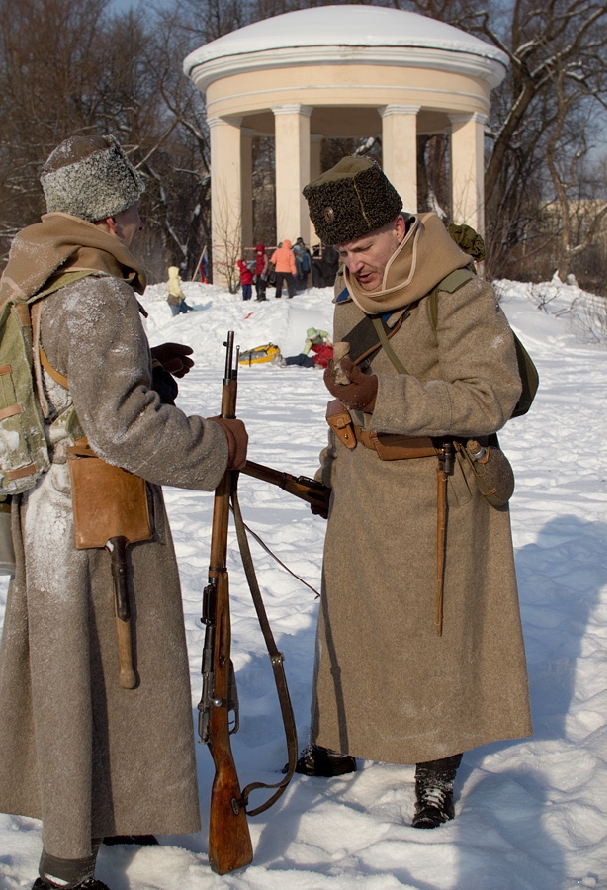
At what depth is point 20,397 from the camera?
2.26 meters

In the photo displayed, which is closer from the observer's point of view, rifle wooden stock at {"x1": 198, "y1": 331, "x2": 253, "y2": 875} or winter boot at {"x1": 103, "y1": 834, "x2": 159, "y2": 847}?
rifle wooden stock at {"x1": 198, "y1": 331, "x2": 253, "y2": 875}

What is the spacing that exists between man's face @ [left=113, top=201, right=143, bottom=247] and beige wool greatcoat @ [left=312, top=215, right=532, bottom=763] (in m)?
0.70

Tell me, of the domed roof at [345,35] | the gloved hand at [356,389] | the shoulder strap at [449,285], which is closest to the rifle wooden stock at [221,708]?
the gloved hand at [356,389]

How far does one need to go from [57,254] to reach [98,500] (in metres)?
0.57

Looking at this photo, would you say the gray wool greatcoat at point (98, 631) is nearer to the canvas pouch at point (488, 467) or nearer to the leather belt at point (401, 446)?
the leather belt at point (401, 446)

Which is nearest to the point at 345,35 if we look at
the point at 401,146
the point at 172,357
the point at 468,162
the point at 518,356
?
the point at 401,146

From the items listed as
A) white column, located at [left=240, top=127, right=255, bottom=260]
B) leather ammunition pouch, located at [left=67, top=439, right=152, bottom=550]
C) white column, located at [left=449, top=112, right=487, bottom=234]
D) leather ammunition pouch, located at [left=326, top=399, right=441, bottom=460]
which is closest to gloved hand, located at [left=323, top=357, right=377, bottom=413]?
leather ammunition pouch, located at [left=326, top=399, right=441, bottom=460]

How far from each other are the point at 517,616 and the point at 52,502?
139 centimetres

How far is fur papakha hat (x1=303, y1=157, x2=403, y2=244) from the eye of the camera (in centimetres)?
262

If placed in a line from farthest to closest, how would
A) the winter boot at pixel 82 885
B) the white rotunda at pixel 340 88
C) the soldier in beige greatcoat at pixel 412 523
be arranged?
the white rotunda at pixel 340 88
the soldier in beige greatcoat at pixel 412 523
the winter boot at pixel 82 885

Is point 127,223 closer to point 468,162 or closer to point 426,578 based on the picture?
point 426,578

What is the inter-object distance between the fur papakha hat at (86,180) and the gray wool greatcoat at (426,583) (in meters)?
0.81

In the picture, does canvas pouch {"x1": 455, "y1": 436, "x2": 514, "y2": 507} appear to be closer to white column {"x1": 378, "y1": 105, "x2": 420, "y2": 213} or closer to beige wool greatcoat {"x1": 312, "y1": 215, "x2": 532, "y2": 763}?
beige wool greatcoat {"x1": 312, "y1": 215, "x2": 532, "y2": 763}

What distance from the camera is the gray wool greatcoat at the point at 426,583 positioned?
104 inches
